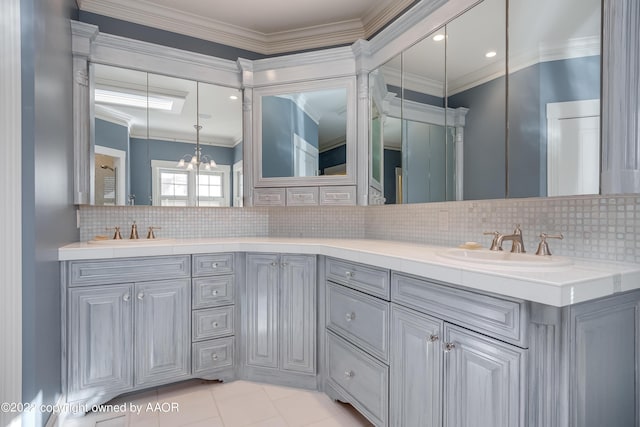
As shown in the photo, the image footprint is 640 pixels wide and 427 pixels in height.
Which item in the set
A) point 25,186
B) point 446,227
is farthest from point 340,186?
point 25,186

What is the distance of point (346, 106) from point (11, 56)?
1.87 m

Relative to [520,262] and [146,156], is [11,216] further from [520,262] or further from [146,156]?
[520,262]

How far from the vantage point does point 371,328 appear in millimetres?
1673

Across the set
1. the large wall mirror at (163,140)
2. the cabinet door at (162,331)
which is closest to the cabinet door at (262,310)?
the cabinet door at (162,331)

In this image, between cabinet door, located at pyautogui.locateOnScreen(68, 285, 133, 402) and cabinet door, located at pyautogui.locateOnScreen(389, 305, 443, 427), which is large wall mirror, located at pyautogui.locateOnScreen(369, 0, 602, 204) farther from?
cabinet door, located at pyautogui.locateOnScreen(68, 285, 133, 402)

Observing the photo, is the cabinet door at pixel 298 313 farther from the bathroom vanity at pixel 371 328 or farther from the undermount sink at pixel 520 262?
the undermount sink at pixel 520 262

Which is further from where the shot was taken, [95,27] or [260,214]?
[260,214]

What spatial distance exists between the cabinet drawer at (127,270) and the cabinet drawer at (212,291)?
106mm

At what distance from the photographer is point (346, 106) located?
2.50 metres

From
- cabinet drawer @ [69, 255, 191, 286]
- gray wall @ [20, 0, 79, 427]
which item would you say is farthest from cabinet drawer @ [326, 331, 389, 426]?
gray wall @ [20, 0, 79, 427]

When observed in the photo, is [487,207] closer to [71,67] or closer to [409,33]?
[409,33]

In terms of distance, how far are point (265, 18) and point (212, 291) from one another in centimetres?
215

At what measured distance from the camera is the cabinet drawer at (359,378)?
5.25 feet

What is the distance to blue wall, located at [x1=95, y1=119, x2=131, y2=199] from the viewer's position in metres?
2.29
